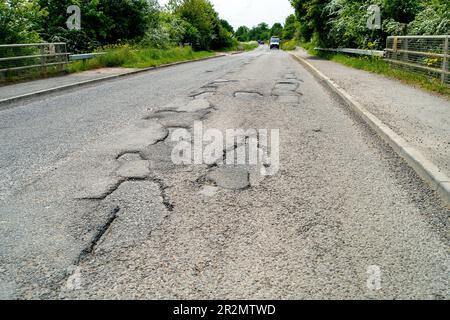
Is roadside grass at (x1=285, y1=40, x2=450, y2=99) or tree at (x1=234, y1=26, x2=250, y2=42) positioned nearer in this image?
roadside grass at (x1=285, y1=40, x2=450, y2=99)

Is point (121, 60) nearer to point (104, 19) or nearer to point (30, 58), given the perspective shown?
point (104, 19)

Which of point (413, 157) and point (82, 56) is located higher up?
point (82, 56)

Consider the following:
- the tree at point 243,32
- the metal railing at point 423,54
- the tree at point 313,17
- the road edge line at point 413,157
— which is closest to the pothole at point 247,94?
the road edge line at point 413,157

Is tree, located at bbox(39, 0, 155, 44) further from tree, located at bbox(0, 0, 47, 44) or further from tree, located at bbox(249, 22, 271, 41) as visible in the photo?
tree, located at bbox(249, 22, 271, 41)

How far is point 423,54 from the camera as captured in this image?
9.65 metres

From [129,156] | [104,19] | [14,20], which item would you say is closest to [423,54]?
[129,156]

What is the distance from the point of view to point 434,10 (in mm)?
11016

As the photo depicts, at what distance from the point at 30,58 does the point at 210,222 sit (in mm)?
11704

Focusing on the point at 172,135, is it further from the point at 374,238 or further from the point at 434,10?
the point at 434,10

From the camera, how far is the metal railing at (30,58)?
10883 millimetres

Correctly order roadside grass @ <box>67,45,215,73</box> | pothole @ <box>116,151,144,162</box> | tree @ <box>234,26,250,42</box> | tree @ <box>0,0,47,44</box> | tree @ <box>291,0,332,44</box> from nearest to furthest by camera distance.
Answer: pothole @ <box>116,151,144,162</box> → tree @ <box>0,0,47,44</box> → roadside grass @ <box>67,45,215,73</box> → tree @ <box>291,0,332,44</box> → tree @ <box>234,26,250,42</box>

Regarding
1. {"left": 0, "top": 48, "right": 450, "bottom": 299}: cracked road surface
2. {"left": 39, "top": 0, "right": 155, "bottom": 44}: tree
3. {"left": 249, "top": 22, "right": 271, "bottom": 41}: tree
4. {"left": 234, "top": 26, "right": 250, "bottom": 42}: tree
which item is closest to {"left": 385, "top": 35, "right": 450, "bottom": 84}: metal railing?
{"left": 0, "top": 48, "right": 450, "bottom": 299}: cracked road surface

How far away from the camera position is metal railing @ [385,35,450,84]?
8.56 meters

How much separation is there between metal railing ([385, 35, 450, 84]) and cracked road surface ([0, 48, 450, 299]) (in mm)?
5220
